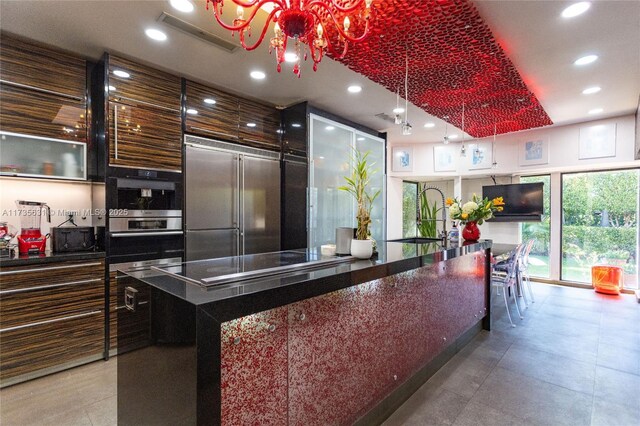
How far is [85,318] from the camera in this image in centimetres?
276

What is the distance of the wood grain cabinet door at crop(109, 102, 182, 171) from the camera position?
2.88 m

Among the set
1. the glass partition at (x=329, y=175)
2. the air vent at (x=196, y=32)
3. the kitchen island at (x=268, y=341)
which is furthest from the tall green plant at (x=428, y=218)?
the air vent at (x=196, y=32)

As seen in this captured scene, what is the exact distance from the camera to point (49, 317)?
2578 mm

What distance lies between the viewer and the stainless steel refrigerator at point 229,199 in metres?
3.53

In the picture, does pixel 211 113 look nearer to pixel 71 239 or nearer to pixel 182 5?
pixel 182 5

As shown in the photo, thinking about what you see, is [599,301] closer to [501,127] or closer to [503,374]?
[501,127]

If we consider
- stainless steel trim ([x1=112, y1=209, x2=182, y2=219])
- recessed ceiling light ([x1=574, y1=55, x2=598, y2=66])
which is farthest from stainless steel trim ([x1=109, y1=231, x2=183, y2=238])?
recessed ceiling light ([x1=574, y1=55, x2=598, y2=66])

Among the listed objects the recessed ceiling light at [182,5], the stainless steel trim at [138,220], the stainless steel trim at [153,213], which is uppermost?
the recessed ceiling light at [182,5]

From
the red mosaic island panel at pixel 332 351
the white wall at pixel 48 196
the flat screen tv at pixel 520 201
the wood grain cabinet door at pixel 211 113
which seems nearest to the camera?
the red mosaic island panel at pixel 332 351

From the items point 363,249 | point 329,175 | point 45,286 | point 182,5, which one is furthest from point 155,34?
point 329,175

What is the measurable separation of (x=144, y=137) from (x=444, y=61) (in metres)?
3.02

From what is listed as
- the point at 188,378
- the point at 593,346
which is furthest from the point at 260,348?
the point at 593,346

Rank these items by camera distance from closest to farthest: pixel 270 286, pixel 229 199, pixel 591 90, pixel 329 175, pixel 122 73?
pixel 270 286
pixel 122 73
pixel 591 90
pixel 229 199
pixel 329 175

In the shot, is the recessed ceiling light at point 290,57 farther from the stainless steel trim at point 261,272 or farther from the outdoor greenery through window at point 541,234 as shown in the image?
the outdoor greenery through window at point 541,234
